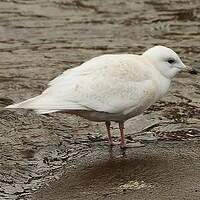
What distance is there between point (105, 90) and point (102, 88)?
4cm

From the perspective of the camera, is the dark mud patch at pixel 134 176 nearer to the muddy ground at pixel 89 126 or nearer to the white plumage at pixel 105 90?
the muddy ground at pixel 89 126

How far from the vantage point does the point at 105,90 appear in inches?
269

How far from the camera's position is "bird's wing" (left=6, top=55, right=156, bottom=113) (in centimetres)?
671

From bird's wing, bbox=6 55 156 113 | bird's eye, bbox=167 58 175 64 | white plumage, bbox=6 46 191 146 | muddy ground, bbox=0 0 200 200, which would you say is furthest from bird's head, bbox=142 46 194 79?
muddy ground, bbox=0 0 200 200

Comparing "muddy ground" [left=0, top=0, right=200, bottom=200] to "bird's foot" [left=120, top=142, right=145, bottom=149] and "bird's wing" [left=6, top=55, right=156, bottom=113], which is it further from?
"bird's wing" [left=6, top=55, right=156, bottom=113]

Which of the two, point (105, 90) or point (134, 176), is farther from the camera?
point (105, 90)

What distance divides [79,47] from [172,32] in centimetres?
173

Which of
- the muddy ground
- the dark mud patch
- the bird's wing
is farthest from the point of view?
the bird's wing

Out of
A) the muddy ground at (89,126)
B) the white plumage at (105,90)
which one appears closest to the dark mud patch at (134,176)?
the muddy ground at (89,126)

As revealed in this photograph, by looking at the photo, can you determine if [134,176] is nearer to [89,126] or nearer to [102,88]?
[102,88]

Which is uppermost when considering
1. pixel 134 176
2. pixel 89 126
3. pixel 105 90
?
pixel 105 90

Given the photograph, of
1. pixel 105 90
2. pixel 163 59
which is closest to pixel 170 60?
pixel 163 59

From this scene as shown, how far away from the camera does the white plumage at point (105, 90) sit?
6.71 meters

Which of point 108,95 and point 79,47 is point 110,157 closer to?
point 108,95
